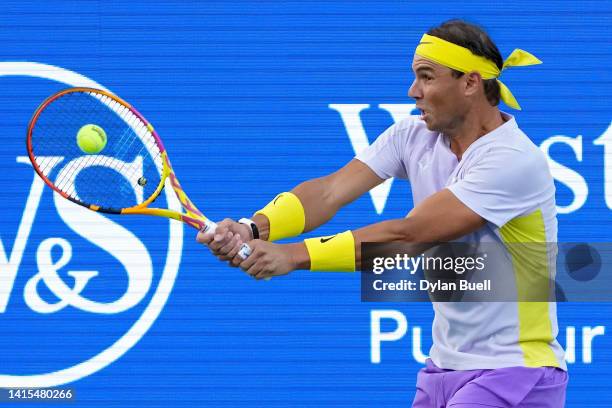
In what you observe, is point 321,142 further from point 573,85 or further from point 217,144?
point 573,85

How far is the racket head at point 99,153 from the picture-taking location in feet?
22.7

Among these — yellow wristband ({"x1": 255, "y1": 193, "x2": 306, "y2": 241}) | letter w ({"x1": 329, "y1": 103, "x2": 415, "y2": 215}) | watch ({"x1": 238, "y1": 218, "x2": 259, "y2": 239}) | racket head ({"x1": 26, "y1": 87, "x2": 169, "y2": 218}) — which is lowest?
watch ({"x1": 238, "y1": 218, "x2": 259, "y2": 239})

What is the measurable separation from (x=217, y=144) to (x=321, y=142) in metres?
0.53

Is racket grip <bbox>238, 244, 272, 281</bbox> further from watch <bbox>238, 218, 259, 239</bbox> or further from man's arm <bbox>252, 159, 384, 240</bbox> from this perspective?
man's arm <bbox>252, 159, 384, 240</bbox>

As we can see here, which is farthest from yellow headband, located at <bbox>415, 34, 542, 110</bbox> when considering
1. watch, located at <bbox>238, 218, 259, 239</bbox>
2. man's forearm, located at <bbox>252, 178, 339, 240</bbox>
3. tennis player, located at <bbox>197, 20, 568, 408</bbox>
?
watch, located at <bbox>238, 218, 259, 239</bbox>

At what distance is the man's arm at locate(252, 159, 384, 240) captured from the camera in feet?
16.1

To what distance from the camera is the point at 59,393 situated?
7.29 meters

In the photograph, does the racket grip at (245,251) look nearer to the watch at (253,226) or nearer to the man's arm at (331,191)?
the watch at (253,226)

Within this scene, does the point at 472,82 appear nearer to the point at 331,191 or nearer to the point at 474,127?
the point at 474,127

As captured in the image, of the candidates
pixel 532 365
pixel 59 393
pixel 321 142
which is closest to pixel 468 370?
pixel 532 365

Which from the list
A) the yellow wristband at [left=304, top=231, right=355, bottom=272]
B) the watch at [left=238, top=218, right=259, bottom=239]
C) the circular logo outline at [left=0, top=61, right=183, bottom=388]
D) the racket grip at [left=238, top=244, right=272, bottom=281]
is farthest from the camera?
the circular logo outline at [left=0, top=61, right=183, bottom=388]

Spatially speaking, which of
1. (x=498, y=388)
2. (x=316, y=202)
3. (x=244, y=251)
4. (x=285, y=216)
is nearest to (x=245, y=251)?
(x=244, y=251)

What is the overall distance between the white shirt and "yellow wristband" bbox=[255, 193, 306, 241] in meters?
0.45

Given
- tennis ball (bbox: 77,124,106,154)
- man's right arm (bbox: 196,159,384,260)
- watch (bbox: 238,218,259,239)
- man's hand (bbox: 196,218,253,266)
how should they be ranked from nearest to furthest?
man's hand (bbox: 196,218,253,266), watch (bbox: 238,218,259,239), man's right arm (bbox: 196,159,384,260), tennis ball (bbox: 77,124,106,154)
